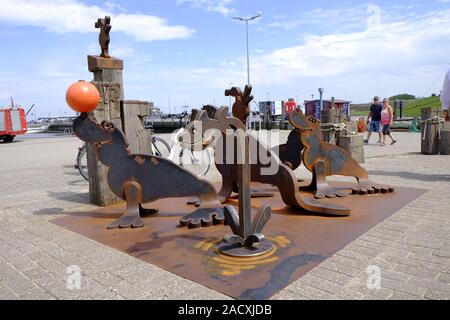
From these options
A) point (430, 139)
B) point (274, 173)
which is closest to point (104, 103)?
point (274, 173)

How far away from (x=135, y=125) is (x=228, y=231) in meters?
2.44

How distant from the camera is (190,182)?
4207 mm

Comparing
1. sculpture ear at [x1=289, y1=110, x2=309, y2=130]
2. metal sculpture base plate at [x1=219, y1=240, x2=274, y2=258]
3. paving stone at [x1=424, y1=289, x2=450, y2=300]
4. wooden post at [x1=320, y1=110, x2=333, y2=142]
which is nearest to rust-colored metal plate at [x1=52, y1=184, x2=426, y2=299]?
metal sculpture base plate at [x1=219, y1=240, x2=274, y2=258]

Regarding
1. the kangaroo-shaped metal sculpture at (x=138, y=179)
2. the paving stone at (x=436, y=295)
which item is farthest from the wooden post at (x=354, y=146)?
the paving stone at (x=436, y=295)

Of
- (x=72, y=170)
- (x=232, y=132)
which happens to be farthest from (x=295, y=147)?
(x=72, y=170)

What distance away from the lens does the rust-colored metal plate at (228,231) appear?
2715mm

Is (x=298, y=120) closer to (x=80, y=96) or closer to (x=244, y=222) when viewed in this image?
(x=244, y=222)

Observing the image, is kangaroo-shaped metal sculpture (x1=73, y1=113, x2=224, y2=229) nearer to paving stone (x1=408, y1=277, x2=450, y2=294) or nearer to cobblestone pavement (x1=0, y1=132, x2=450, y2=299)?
cobblestone pavement (x1=0, y1=132, x2=450, y2=299)

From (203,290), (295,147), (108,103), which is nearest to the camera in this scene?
(203,290)

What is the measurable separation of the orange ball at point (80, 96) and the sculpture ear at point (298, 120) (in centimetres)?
271

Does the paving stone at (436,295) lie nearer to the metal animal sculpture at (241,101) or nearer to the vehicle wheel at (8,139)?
the metal animal sculpture at (241,101)

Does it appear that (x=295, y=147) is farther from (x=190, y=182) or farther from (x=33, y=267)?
(x=33, y=267)

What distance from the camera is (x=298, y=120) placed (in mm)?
5402

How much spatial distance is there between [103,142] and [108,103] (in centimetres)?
102
